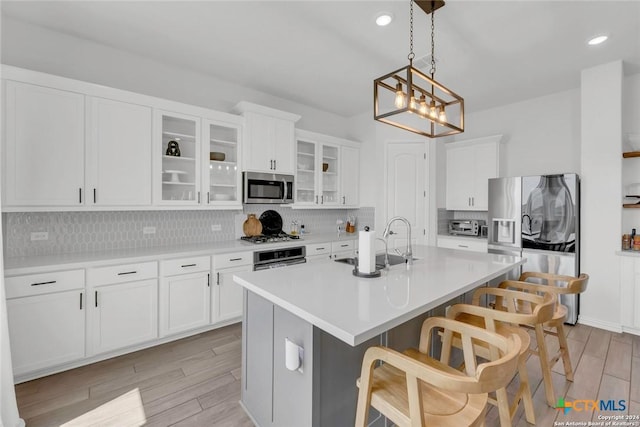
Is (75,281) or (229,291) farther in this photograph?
(229,291)

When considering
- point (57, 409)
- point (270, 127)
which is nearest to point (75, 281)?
point (57, 409)

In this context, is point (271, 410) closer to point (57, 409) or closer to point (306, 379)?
point (306, 379)

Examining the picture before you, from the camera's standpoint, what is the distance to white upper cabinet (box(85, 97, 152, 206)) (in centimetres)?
259

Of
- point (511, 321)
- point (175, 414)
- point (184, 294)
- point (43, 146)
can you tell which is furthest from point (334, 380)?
point (43, 146)

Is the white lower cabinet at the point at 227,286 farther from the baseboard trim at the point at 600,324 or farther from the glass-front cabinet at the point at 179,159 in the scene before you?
the baseboard trim at the point at 600,324

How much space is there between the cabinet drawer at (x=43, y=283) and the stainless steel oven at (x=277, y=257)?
1.55 m

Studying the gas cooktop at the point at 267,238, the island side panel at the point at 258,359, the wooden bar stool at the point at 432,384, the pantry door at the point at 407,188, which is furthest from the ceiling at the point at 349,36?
the wooden bar stool at the point at 432,384

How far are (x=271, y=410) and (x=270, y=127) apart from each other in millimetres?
3041

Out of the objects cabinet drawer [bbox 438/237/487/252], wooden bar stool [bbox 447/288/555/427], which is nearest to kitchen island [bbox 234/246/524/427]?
wooden bar stool [bbox 447/288/555/427]

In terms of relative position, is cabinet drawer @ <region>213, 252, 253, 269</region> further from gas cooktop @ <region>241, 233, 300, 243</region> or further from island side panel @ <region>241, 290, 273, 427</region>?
island side panel @ <region>241, 290, 273, 427</region>

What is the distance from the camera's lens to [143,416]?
6.19 feet

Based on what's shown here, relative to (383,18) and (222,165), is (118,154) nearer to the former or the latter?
(222,165)

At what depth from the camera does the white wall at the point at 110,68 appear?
252cm

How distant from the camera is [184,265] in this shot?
287 cm
